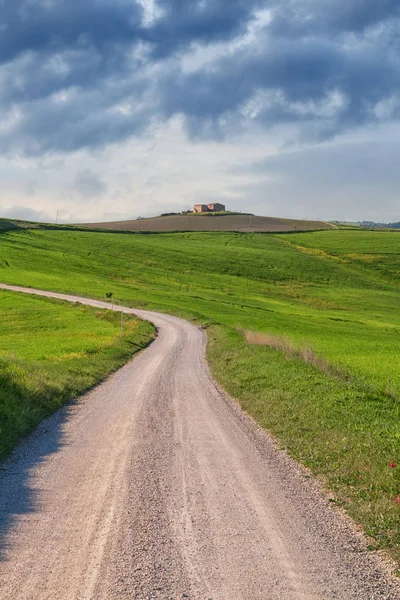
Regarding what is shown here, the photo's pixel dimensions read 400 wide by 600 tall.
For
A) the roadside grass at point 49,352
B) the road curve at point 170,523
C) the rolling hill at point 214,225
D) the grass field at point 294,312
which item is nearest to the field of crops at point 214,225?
the rolling hill at point 214,225

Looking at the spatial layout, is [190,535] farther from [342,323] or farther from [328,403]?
[342,323]

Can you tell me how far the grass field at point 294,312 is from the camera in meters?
11.5

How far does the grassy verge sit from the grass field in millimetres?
35

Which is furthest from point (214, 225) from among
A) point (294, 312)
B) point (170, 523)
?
point (170, 523)

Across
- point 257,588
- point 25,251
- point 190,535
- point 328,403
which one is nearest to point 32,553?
point 190,535

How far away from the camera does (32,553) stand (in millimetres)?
6867

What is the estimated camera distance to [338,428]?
13164 millimetres

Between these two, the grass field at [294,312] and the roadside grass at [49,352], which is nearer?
the grass field at [294,312]

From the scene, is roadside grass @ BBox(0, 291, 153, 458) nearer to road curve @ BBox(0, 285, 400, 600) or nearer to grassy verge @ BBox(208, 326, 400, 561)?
road curve @ BBox(0, 285, 400, 600)

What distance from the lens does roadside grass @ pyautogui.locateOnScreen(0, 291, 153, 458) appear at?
1526cm

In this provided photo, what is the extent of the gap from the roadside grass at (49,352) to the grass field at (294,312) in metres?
6.48

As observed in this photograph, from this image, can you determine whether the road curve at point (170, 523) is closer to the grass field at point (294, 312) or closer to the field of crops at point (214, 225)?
the grass field at point (294, 312)

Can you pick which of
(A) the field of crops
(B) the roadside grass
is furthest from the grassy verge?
(A) the field of crops

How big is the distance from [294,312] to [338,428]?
2130 inches
